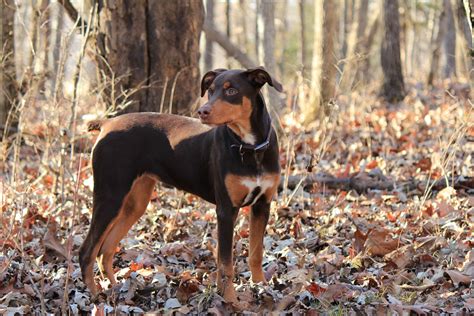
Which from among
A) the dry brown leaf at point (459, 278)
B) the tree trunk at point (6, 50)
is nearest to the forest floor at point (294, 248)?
the dry brown leaf at point (459, 278)

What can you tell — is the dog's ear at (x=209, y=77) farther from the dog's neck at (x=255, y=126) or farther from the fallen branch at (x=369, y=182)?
the fallen branch at (x=369, y=182)

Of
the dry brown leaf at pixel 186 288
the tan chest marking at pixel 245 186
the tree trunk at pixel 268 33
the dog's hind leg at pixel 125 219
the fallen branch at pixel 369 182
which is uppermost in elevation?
the tree trunk at pixel 268 33

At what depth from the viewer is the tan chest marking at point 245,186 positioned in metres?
5.03

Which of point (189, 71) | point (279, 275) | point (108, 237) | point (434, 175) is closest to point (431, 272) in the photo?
point (279, 275)

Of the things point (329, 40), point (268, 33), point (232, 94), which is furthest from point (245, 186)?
point (329, 40)

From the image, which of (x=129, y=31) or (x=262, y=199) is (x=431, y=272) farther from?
(x=129, y=31)

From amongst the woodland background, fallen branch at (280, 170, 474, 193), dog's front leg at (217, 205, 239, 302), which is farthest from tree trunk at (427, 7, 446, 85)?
dog's front leg at (217, 205, 239, 302)

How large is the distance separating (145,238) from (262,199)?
1.96 metres

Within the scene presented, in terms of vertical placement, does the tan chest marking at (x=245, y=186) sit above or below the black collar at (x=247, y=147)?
below

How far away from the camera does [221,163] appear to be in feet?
16.8

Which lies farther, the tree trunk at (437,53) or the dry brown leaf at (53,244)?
the tree trunk at (437,53)

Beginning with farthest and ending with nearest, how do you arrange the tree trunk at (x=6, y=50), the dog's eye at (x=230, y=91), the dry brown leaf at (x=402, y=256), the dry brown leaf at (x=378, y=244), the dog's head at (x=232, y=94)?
the tree trunk at (x=6, y=50) → the dry brown leaf at (x=378, y=244) → the dry brown leaf at (x=402, y=256) → the dog's eye at (x=230, y=91) → the dog's head at (x=232, y=94)

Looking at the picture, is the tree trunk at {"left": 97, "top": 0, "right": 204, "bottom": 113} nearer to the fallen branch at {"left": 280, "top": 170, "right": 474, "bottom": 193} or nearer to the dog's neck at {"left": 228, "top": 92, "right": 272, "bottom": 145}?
the fallen branch at {"left": 280, "top": 170, "right": 474, "bottom": 193}

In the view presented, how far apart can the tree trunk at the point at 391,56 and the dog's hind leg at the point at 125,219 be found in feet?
36.3
